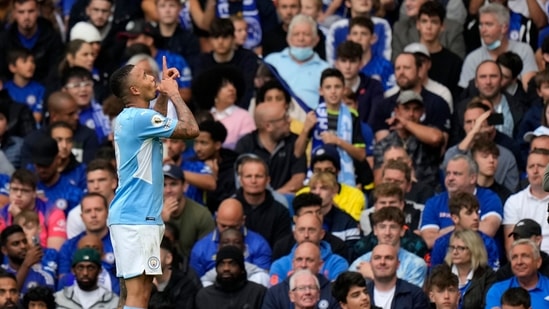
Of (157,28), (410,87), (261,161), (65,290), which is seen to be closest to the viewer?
(65,290)

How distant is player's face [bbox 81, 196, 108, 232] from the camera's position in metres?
19.7

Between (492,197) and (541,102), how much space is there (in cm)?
218

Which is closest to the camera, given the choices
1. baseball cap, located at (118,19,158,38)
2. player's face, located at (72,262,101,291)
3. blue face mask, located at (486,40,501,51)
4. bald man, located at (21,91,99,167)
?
player's face, located at (72,262,101,291)

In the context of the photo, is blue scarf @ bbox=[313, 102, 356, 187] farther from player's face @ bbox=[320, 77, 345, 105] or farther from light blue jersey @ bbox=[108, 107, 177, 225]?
light blue jersey @ bbox=[108, 107, 177, 225]

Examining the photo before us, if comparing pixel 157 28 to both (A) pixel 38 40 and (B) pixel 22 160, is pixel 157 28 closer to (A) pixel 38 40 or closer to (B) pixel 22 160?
(A) pixel 38 40

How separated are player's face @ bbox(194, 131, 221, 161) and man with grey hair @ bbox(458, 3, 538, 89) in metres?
3.46

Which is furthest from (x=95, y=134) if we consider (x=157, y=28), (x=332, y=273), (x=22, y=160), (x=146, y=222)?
(x=146, y=222)

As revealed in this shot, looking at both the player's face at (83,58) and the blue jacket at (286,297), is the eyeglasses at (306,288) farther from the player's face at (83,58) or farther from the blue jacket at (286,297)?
the player's face at (83,58)

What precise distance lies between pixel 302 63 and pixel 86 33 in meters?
3.30

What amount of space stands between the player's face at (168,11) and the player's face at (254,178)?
4.80 metres

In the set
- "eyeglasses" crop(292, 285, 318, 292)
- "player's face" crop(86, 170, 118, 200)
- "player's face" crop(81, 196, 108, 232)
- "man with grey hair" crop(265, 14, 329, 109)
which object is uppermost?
"man with grey hair" crop(265, 14, 329, 109)

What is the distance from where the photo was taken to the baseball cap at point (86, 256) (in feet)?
62.0

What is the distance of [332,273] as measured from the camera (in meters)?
19.0

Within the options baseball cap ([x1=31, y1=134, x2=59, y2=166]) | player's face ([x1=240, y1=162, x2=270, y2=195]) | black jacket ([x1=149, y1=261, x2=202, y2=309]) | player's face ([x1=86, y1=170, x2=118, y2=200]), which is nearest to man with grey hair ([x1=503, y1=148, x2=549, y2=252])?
player's face ([x1=240, y1=162, x2=270, y2=195])
